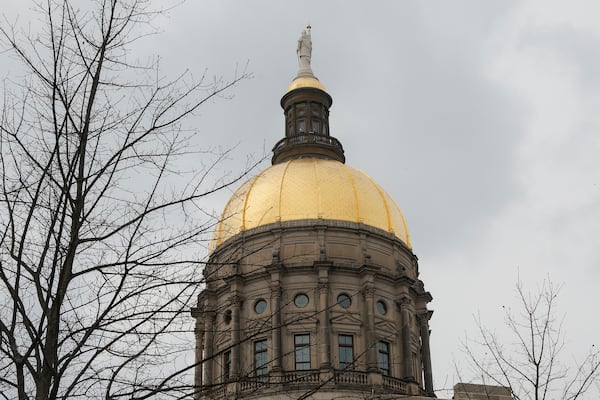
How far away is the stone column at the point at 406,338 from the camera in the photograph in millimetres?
42969

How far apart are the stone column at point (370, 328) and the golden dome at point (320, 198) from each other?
13.4ft

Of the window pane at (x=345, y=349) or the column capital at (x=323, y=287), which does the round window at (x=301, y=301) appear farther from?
the window pane at (x=345, y=349)

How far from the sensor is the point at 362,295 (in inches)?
1698

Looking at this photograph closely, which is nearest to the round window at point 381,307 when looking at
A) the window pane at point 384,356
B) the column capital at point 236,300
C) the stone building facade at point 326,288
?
the stone building facade at point 326,288

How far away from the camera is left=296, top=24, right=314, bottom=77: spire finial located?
180ft

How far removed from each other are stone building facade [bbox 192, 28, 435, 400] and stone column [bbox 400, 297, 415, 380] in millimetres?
54

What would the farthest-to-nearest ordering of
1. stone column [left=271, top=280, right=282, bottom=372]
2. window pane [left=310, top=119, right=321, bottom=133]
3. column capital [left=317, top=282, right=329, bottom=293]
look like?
window pane [left=310, top=119, right=321, bottom=133] < column capital [left=317, top=282, right=329, bottom=293] < stone column [left=271, top=280, right=282, bottom=372]

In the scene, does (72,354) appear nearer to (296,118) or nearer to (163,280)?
(163,280)

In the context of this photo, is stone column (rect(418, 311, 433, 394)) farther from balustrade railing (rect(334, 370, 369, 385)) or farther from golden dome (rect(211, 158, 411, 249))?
balustrade railing (rect(334, 370, 369, 385))

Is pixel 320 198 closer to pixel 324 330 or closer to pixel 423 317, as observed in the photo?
pixel 324 330

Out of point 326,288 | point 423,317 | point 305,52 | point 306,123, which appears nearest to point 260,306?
point 326,288

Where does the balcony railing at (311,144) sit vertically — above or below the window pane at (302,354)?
above

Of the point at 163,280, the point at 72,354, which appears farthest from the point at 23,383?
the point at 163,280

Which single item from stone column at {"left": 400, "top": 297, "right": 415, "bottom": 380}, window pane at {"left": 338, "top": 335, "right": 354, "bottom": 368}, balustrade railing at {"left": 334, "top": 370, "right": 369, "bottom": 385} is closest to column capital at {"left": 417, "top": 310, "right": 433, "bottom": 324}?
stone column at {"left": 400, "top": 297, "right": 415, "bottom": 380}
